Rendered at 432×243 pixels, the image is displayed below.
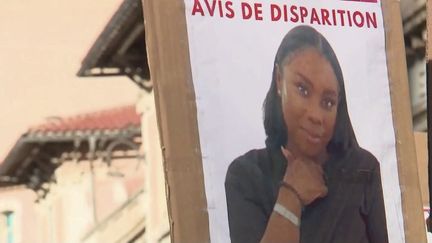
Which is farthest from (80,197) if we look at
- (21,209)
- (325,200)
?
(325,200)

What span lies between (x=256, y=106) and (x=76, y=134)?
763 inches

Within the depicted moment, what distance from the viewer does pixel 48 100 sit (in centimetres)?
2792

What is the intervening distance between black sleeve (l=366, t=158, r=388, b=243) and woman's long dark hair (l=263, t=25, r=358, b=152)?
194 mm

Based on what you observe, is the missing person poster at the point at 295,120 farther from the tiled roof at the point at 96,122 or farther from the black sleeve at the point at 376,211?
the tiled roof at the point at 96,122

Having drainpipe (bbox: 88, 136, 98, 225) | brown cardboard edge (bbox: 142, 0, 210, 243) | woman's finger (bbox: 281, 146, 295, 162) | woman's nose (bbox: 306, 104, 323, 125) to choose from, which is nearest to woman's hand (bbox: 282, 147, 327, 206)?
woman's finger (bbox: 281, 146, 295, 162)

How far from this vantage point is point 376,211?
18.3 feet

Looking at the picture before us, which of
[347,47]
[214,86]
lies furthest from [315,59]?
[214,86]

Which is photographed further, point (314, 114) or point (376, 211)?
point (376, 211)

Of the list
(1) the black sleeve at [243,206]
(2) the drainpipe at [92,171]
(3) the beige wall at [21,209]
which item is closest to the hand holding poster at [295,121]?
(1) the black sleeve at [243,206]

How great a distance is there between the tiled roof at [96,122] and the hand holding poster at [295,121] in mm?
18963

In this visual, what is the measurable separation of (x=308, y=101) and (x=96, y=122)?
66.8ft

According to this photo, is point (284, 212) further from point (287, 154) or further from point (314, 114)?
point (314, 114)

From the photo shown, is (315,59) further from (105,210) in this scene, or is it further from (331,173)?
(105,210)

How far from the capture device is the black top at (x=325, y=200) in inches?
205
